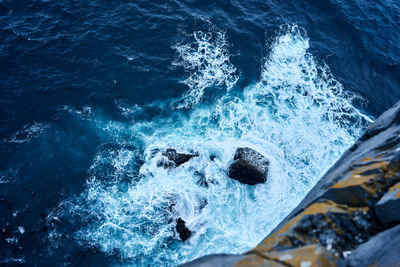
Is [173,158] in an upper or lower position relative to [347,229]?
lower

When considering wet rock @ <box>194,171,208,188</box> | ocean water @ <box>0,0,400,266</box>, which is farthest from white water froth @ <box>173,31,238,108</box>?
wet rock @ <box>194,171,208,188</box>

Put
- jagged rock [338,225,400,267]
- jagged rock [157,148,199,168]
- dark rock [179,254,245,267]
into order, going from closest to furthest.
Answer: jagged rock [338,225,400,267] < dark rock [179,254,245,267] < jagged rock [157,148,199,168]

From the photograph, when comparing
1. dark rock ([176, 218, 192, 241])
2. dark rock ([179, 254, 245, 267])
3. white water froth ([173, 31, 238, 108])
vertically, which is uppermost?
dark rock ([179, 254, 245, 267])

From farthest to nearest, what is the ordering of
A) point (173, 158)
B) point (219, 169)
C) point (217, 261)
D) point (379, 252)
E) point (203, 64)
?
point (203, 64), point (173, 158), point (219, 169), point (217, 261), point (379, 252)

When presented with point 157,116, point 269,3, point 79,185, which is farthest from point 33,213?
point 269,3

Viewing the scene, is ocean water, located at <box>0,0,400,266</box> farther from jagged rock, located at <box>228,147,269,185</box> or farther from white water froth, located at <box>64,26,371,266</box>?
jagged rock, located at <box>228,147,269,185</box>

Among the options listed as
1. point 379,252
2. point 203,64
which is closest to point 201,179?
point 203,64

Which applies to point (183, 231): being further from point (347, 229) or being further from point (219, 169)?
point (347, 229)
